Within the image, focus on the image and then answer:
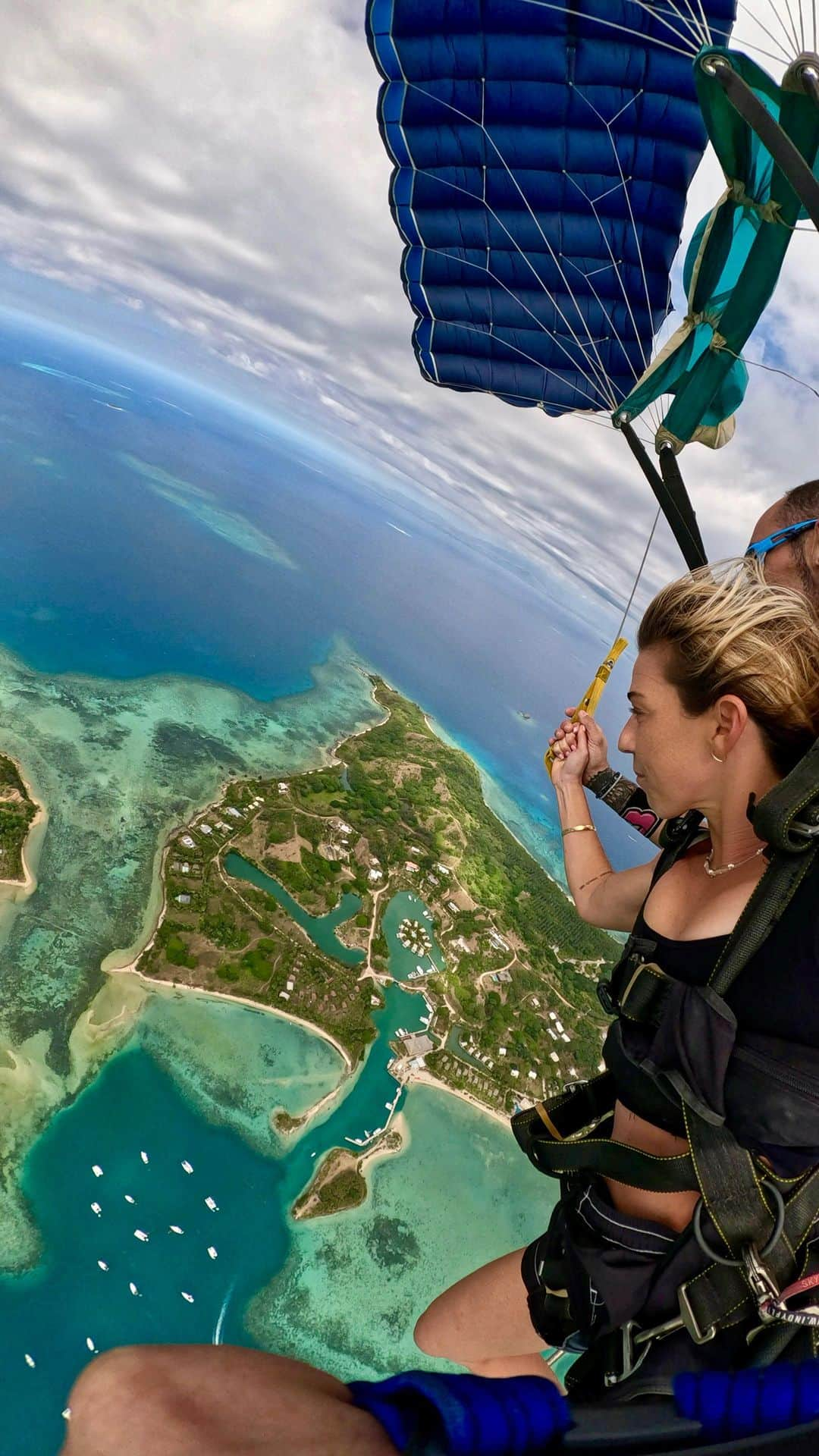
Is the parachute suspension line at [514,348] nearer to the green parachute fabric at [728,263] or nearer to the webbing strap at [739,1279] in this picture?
the green parachute fabric at [728,263]

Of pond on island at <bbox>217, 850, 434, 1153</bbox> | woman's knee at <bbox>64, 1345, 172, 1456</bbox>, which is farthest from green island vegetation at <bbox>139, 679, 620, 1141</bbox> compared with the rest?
woman's knee at <bbox>64, 1345, 172, 1456</bbox>

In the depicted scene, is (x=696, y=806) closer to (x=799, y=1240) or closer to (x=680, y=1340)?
(x=799, y=1240)

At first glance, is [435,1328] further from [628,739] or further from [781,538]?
[781,538]

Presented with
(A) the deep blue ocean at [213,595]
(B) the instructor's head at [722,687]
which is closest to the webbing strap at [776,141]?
(B) the instructor's head at [722,687]

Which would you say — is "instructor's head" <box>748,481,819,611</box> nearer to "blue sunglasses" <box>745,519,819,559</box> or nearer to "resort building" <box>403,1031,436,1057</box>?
"blue sunglasses" <box>745,519,819,559</box>

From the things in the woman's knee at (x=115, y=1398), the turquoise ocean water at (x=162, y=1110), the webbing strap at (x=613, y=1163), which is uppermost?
the webbing strap at (x=613, y=1163)

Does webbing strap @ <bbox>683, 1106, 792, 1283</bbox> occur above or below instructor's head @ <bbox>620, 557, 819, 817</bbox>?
below

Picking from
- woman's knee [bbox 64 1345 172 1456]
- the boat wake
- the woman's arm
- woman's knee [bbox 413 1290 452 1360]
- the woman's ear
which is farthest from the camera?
the boat wake
